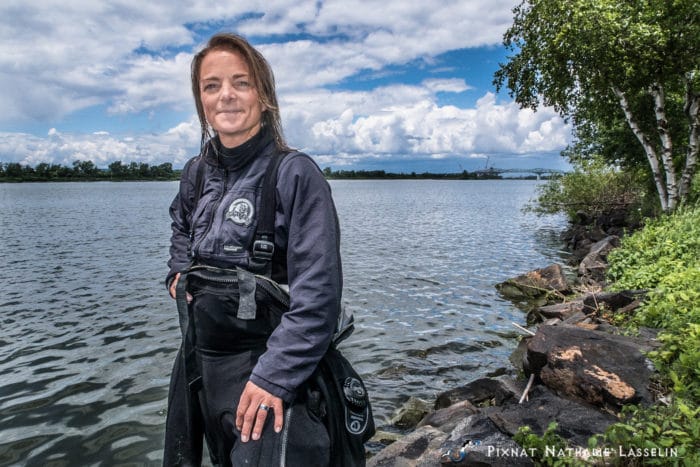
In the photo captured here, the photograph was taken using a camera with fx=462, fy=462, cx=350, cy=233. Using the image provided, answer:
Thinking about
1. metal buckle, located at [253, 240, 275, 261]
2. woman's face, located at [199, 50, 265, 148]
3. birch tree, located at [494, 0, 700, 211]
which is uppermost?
birch tree, located at [494, 0, 700, 211]

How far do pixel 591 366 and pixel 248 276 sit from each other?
5.23m

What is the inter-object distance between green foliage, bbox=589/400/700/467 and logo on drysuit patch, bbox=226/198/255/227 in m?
3.61

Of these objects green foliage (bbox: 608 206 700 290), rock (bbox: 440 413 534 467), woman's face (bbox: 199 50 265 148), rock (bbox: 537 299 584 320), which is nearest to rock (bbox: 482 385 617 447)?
rock (bbox: 440 413 534 467)

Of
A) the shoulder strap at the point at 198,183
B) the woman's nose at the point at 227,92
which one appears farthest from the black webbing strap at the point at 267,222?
the shoulder strap at the point at 198,183

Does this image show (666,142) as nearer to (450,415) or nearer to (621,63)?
(621,63)

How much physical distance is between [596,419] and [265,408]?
429 centimetres

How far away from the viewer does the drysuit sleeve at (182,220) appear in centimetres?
314

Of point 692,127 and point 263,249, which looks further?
point 692,127

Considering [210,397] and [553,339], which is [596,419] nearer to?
[553,339]

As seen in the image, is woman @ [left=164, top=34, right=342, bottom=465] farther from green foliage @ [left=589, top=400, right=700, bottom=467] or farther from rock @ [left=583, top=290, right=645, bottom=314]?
rock @ [left=583, top=290, right=645, bottom=314]

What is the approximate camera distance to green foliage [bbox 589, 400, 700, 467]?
12.5ft

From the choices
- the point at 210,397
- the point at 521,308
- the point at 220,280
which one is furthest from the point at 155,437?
the point at 521,308

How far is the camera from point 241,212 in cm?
263

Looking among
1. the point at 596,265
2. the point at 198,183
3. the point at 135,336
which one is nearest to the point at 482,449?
the point at 198,183
